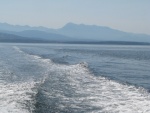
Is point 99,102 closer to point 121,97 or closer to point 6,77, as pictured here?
point 121,97

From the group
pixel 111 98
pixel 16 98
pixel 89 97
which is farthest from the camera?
pixel 89 97

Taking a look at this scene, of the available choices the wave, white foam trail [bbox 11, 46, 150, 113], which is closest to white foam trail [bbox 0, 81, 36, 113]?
the wave

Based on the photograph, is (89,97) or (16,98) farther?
(89,97)

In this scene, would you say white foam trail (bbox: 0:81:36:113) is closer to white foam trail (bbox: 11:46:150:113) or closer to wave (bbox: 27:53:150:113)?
wave (bbox: 27:53:150:113)

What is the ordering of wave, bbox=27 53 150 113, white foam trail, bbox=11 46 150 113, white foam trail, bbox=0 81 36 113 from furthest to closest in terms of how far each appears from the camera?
white foam trail, bbox=11 46 150 113
wave, bbox=27 53 150 113
white foam trail, bbox=0 81 36 113

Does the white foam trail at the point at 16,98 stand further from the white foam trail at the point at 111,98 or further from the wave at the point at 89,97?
the white foam trail at the point at 111,98

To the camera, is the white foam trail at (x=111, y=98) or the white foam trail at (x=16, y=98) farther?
the white foam trail at (x=111, y=98)

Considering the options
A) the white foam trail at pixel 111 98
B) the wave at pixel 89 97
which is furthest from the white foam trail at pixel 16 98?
the white foam trail at pixel 111 98

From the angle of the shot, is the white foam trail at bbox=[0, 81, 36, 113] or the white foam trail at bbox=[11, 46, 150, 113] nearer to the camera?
the white foam trail at bbox=[0, 81, 36, 113]

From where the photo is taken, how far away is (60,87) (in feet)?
82.4

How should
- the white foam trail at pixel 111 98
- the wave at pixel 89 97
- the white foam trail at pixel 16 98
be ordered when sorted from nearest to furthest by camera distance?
the white foam trail at pixel 16 98, the wave at pixel 89 97, the white foam trail at pixel 111 98

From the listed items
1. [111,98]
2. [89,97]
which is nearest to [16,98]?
[89,97]

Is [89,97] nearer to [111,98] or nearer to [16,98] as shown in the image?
[111,98]

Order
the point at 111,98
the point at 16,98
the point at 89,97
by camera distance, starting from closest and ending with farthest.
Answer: the point at 16,98 → the point at 111,98 → the point at 89,97
